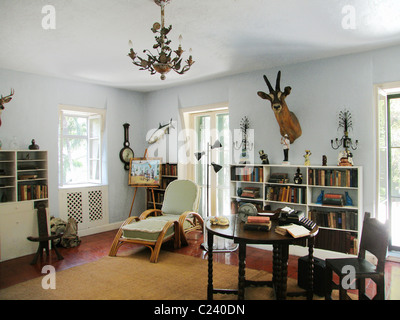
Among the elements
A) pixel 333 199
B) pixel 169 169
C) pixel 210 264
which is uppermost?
pixel 169 169

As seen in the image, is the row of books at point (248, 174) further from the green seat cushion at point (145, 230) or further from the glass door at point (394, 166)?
the glass door at point (394, 166)

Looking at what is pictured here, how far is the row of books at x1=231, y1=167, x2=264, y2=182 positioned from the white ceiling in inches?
66.9

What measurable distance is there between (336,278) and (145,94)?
17.6 feet

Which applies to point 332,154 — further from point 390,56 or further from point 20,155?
point 20,155

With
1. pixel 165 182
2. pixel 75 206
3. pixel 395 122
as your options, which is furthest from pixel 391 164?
pixel 75 206

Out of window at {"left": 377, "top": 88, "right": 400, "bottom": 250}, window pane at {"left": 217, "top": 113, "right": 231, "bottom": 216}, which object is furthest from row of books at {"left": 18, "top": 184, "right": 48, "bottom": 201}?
window at {"left": 377, "top": 88, "right": 400, "bottom": 250}

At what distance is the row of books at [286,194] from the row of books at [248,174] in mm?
236

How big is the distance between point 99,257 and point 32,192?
1.55m

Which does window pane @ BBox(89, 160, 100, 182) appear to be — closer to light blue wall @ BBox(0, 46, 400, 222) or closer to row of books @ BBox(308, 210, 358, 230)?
light blue wall @ BBox(0, 46, 400, 222)

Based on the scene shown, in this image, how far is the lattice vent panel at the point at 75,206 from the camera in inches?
219

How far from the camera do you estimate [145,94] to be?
6.96 meters

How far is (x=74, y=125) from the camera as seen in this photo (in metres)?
6.08

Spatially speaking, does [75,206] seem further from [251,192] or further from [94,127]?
[251,192]

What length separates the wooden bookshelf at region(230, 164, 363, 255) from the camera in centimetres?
407
